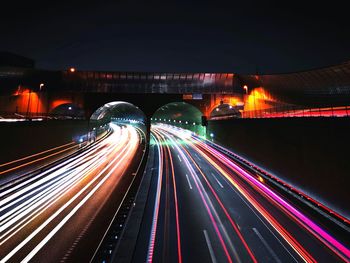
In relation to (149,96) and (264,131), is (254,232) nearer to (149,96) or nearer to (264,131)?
(264,131)

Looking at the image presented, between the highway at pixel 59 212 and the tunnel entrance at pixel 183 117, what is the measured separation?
103 ft

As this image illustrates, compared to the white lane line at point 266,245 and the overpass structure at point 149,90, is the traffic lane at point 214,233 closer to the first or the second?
the white lane line at point 266,245

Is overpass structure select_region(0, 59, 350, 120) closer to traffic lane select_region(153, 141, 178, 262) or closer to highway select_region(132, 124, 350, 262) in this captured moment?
highway select_region(132, 124, 350, 262)

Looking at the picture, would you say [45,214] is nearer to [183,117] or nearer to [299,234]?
[299,234]

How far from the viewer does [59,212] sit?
14.2m

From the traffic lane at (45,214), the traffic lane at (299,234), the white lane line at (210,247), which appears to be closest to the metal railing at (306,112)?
the traffic lane at (299,234)

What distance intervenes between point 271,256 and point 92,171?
2170 centimetres

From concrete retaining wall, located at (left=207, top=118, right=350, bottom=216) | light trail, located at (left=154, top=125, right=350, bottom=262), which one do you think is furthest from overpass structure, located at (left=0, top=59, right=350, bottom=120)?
light trail, located at (left=154, top=125, right=350, bottom=262)

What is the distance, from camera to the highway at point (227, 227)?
9.85 meters

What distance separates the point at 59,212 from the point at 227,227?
1193cm

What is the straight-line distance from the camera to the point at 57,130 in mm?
30234

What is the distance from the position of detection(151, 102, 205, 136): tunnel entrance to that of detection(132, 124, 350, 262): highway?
30907mm

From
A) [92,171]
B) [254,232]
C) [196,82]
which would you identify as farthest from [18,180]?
[196,82]

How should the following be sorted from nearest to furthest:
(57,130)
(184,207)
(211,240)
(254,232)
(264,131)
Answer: (211,240), (254,232), (184,207), (264,131), (57,130)
